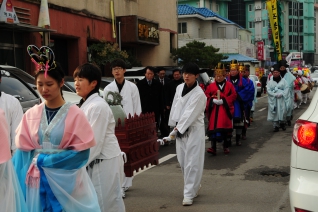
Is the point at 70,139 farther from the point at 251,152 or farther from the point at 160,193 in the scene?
the point at 251,152

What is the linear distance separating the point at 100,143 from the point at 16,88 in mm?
3826

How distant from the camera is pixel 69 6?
2116cm

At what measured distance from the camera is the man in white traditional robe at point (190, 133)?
247 inches

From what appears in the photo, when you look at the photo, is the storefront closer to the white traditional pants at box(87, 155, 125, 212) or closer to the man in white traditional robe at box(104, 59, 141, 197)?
the man in white traditional robe at box(104, 59, 141, 197)

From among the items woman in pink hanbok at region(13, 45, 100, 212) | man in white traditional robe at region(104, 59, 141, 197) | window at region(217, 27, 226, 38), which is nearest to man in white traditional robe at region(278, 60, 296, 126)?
man in white traditional robe at region(104, 59, 141, 197)

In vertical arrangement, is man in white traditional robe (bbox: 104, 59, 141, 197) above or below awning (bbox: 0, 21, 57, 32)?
below

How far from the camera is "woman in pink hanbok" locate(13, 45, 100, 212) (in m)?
3.47

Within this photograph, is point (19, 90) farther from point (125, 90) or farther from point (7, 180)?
point (7, 180)

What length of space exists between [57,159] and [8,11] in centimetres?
1313

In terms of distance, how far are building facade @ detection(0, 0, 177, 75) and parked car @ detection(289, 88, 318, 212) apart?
13.1 metres

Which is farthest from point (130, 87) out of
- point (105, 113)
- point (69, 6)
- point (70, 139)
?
point (69, 6)

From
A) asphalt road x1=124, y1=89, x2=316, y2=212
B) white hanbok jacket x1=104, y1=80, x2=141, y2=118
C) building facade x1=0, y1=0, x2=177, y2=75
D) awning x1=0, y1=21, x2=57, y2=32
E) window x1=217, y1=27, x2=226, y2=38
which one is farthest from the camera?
window x1=217, y1=27, x2=226, y2=38

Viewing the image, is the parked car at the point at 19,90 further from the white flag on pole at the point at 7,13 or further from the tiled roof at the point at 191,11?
the tiled roof at the point at 191,11

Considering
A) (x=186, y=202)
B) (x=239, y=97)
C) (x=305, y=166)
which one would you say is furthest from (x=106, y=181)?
(x=239, y=97)
